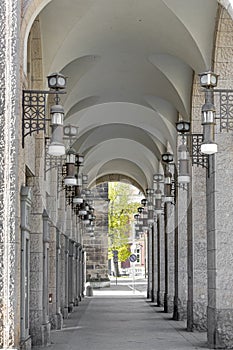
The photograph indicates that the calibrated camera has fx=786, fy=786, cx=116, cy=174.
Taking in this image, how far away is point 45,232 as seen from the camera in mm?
16125

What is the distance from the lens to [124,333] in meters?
18.8

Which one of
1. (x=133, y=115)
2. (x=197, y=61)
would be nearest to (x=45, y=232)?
(x=197, y=61)

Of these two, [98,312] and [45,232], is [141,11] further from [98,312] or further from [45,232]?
[98,312]

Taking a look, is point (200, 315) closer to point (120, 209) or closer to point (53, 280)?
point (53, 280)

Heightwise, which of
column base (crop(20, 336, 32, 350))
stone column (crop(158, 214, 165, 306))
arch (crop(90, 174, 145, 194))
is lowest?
column base (crop(20, 336, 32, 350))

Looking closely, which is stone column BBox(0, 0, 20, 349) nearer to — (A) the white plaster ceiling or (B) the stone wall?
(A) the white plaster ceiling

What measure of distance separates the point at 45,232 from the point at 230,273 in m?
3.92

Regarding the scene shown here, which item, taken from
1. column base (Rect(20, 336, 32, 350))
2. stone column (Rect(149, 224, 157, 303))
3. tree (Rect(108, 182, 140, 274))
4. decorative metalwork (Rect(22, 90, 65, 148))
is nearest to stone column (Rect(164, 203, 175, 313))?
stone column (Rect(149, 224, 157, 303))

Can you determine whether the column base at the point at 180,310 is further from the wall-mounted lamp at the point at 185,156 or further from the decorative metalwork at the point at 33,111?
the decorative metalwork at the point at 33,111

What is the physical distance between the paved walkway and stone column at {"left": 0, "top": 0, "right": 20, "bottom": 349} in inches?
209

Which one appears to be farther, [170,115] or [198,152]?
[170,115]

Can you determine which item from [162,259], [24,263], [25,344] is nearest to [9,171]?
[24,263]

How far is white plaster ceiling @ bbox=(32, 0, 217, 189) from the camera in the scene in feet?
51.3

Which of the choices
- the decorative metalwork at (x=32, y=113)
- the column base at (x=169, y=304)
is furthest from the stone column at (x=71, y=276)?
the decorative metalwork at (x=32, y=113)
